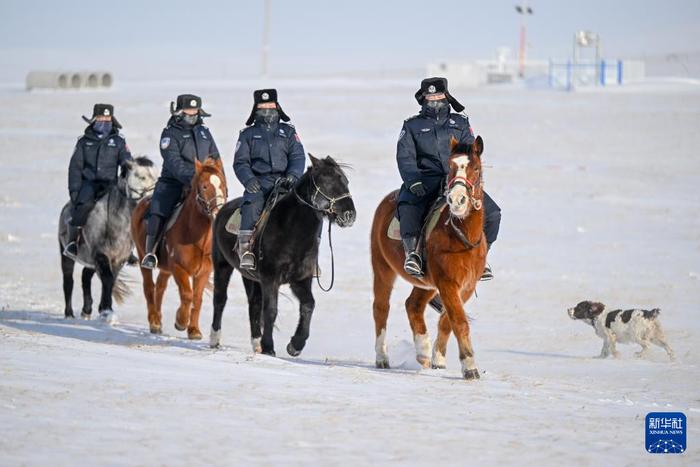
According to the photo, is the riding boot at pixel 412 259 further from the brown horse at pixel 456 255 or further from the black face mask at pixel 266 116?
the black face mask at pixel 266 116

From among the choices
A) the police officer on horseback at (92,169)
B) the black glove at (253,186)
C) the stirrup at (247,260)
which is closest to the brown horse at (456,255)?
the stirrup at (247,260)

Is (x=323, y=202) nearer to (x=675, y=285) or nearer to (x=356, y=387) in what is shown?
(x=356, y=387)

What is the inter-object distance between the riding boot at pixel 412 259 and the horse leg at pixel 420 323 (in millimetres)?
835

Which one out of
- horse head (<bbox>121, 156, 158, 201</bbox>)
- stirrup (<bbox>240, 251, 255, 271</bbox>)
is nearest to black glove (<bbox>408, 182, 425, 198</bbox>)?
stirrup (<bbox>240, 251, 255, 271</bbox>)

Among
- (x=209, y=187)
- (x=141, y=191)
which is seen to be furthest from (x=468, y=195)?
(x=141, y=191)

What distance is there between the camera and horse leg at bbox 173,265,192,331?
47.8 ft

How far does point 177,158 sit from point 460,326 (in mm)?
5230

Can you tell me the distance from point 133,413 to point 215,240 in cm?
534

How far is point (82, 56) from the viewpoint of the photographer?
12694 cm

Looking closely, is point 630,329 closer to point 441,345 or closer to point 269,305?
point 441,345

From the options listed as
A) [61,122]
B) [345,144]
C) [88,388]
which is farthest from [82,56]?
[88,388]

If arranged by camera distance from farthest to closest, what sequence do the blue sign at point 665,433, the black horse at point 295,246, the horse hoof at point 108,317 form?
1. the horse hoof at point 108,317
2. the black horse at point 295,246
3. the blue sign at point 665,433

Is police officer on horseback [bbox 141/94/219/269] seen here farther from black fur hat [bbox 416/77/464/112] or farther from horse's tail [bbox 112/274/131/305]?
black fur hat [bbox 416/77/464/112]

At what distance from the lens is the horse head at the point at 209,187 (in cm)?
1414
